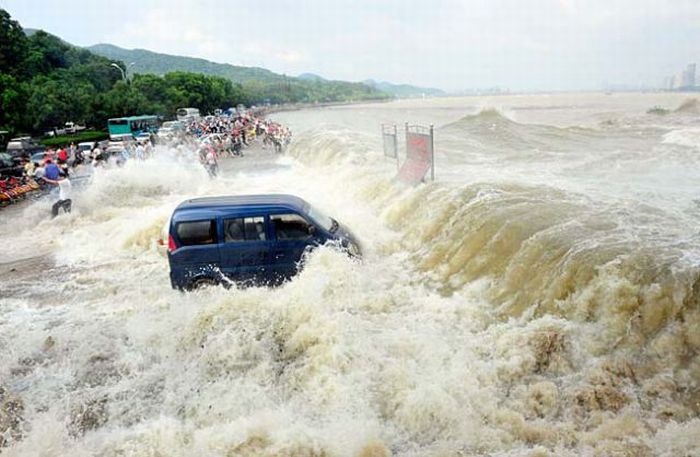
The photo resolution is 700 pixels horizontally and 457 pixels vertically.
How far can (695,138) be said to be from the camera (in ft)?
84.7

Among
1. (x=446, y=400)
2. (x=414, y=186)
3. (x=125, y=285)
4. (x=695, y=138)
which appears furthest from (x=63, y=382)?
(x=695, y=138)

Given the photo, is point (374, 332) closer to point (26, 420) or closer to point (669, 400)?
point (669, 400)

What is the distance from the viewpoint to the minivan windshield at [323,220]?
393 inches

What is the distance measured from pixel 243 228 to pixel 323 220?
5.48 ft

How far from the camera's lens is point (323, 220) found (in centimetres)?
1024

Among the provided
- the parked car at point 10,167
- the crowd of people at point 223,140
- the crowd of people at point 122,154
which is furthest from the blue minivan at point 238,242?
the parked car at point 10,167

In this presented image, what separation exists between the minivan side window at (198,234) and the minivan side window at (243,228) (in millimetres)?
245

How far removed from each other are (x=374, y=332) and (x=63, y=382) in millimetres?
4783

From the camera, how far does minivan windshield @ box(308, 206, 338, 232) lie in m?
9.97

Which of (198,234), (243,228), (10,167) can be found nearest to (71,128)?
(10,167)

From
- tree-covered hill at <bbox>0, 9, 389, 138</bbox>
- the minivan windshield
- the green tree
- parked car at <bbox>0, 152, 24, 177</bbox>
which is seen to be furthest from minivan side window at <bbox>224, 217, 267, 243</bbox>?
the green tree

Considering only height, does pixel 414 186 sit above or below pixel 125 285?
above

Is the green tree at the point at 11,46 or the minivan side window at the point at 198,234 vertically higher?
the green tree at the point at 11,46

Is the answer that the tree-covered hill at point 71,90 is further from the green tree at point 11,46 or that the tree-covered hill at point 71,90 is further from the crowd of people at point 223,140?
the crowd of people at point 223,140
